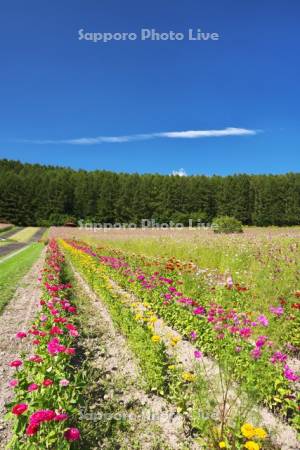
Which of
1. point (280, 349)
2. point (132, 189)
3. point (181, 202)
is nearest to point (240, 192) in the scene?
point (181, 202)

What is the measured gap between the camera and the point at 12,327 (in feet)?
21.2

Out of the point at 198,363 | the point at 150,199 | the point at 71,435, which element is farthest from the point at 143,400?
the point at 150,199

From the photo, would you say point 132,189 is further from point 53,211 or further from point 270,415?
point 270,415

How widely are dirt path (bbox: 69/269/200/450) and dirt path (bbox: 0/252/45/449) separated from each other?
127 centimetres

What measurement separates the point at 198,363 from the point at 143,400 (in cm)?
79

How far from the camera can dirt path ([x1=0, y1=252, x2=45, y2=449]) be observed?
12.6 ft

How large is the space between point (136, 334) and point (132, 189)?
60416 millimetres

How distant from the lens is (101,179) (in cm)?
6744

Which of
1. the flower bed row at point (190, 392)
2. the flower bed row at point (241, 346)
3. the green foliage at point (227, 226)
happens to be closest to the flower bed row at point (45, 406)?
the flower bed row at point (190, 392)

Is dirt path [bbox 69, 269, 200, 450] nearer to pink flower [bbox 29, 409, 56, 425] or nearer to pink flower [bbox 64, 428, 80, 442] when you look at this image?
Answer: pink flower [bbox 64, 428, 80, 442]

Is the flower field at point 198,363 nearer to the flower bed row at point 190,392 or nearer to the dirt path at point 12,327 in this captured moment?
the flower bed row at point 190,392

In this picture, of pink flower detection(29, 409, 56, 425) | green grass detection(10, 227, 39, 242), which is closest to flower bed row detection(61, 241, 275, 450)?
pink flower detection(29, 409, 56, 425)

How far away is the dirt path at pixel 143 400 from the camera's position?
3.13m

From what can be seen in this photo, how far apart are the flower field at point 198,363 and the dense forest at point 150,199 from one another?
55.1 meters
